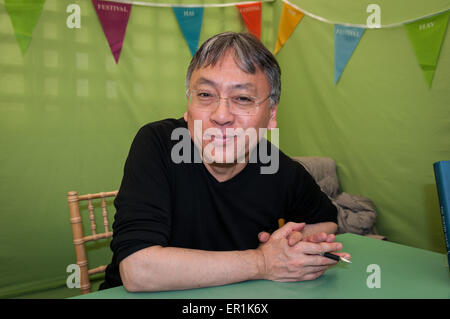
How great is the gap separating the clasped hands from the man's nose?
357mm

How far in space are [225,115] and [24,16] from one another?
2177 millimetres

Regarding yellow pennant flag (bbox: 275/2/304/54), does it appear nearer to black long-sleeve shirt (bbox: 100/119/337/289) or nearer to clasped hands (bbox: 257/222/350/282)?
black long-sleeve shirt (bbox: 100/119/337/289)

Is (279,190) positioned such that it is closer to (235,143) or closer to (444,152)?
(235,143)

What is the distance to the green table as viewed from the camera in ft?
2.61

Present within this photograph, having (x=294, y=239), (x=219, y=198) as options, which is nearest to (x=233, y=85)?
(x=219, y=198)

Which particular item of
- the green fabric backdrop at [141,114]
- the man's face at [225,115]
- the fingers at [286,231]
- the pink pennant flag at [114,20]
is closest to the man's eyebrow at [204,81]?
the man's face at [225,115]

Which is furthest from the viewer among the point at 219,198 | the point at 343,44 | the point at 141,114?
the point at 141,114

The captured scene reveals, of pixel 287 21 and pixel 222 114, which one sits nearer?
pixel 222 114

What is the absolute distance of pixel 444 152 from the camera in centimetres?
200

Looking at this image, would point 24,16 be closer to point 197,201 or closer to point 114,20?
point 114,20

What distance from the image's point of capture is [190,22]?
117 inches
